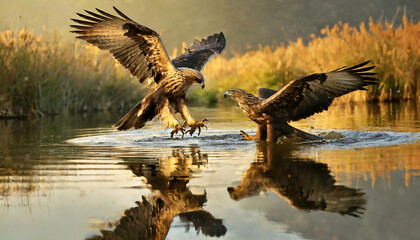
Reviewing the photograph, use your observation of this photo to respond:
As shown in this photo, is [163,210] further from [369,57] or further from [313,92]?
[369,57]

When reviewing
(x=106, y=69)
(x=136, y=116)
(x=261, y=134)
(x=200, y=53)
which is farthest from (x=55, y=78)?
(x=261, y=134)

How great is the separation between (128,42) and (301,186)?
446 centimetres

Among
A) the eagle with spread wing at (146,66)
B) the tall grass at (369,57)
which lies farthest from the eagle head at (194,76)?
the tall grass at (369,57)

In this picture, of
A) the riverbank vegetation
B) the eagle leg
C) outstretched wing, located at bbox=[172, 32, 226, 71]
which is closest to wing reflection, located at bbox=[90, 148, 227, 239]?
the eagle leg

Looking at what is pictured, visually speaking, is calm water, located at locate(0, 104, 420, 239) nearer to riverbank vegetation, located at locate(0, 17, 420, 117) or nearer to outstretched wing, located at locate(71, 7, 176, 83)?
outstretched wing, located at locate(71, 7, 176, 83)

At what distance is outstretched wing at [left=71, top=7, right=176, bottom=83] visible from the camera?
320 inches

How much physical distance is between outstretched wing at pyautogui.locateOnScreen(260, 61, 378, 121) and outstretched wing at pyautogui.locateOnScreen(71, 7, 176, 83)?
1.42m

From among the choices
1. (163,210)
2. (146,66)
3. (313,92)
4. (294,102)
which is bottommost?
(163,210)

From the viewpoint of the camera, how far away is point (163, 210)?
3867mm

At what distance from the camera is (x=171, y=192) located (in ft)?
14.7

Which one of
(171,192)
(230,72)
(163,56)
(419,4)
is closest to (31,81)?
Answer: (163,56)

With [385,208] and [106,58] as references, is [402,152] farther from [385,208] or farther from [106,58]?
[106,58]

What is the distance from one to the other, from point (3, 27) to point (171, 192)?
11.5 metres

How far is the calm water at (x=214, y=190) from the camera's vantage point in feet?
11.3
